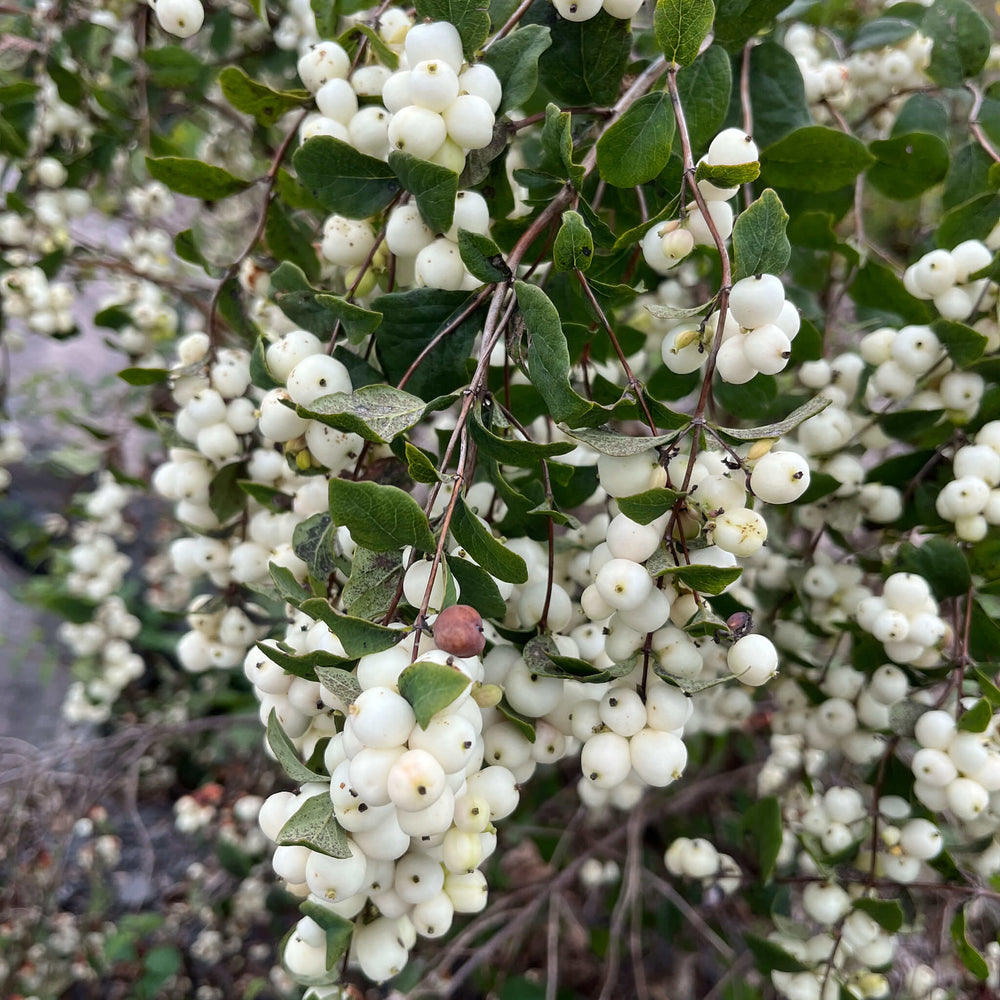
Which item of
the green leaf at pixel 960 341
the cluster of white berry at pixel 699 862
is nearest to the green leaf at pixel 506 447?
the green leaf at pixel 960 341

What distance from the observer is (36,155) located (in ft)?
3.77

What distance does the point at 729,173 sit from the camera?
18.4 inches

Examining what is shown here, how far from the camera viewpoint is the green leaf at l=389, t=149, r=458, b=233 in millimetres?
479

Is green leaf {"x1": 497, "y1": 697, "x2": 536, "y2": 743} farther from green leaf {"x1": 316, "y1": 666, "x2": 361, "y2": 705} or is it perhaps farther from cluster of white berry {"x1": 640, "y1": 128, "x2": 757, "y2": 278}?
cluster of white berry {"x1": 640, "y1": 128, "x2": 757, "y2": 278}

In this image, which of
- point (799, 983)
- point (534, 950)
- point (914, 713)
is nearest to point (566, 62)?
point (914, 713)

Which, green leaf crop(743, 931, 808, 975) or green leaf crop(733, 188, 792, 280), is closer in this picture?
green leaf crop(733, 188, 792, 280)

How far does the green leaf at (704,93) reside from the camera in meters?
0.62

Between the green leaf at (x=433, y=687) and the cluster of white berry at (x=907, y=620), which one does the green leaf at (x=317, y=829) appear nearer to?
the green leaf at (x=433, y=687)

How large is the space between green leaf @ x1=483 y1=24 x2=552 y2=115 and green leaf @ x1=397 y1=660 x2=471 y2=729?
0.40m

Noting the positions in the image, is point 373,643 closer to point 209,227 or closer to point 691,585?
point 691,585

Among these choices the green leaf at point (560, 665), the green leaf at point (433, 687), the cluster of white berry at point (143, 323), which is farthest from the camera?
the cluster of white berry at point (143, 323)

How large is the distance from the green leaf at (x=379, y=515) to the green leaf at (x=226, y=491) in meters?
0.32

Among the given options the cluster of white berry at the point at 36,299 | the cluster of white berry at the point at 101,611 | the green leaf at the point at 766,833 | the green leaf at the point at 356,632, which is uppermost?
the green leaf at the point at 356,632

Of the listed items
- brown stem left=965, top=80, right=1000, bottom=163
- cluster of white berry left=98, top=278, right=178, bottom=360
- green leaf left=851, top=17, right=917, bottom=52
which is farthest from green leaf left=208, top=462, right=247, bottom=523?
green leaf left=851, top=17, right=917, bottom=52
